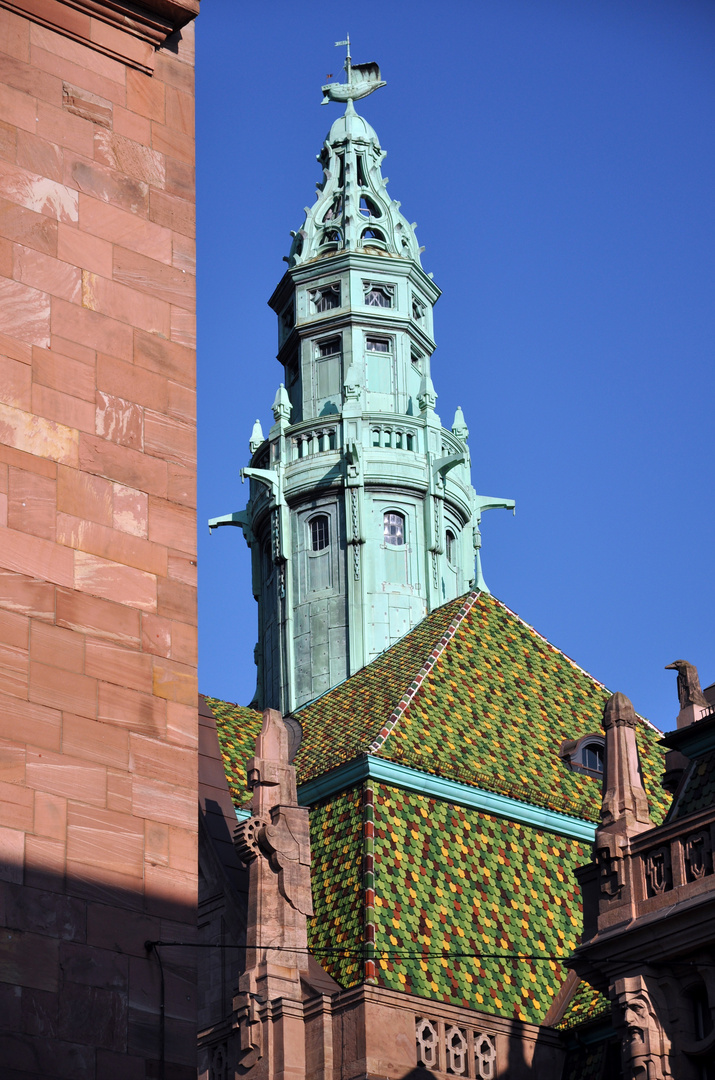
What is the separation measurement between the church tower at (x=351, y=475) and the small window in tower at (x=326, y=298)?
0.15 ft

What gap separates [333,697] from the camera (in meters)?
38.2

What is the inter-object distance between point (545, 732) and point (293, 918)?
9.89 metres

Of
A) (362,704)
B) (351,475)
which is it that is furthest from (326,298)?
(362,704)

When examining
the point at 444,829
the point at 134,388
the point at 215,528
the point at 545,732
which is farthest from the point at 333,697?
the point at 134,388

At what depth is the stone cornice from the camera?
58.9ft

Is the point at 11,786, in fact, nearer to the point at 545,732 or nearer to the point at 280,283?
the point at 545,732

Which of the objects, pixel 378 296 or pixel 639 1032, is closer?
pixel 639 1032

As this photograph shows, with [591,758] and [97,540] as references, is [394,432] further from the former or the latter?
[97,540]

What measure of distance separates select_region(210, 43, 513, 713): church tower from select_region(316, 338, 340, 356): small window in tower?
0.12 ft

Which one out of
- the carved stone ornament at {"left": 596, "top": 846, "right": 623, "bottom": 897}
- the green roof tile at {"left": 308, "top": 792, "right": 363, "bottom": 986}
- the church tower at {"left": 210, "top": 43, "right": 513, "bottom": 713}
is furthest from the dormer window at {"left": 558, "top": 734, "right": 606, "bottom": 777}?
the church tower at {"left": 210, "top": 43, "right": 513, "bottom": 713}

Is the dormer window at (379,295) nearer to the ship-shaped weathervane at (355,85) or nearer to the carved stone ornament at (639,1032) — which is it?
the ship-shaped weathervane at (355,85)

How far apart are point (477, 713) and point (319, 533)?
Answer: 42.6 feet

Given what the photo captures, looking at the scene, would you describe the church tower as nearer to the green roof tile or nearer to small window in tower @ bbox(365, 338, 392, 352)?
small window in tower @ bbox(365, 338, 392, 352)

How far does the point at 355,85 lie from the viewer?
182 feet
